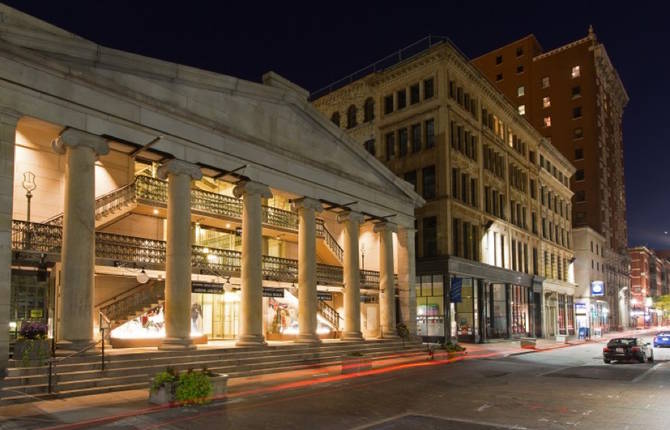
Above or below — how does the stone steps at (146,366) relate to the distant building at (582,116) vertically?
below

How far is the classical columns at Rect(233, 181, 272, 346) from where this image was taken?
27.6 m

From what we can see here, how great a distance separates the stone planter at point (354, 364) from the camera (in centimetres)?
2542

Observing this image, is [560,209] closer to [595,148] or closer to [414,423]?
[595,148]

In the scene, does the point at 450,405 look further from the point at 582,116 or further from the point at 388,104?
the point at 582,116

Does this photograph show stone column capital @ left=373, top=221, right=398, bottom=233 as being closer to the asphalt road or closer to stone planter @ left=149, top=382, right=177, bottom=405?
the asphalt road

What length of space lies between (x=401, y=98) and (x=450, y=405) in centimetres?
3800

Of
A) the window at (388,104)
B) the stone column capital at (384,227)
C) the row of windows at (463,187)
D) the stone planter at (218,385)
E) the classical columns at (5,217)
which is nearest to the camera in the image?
the stone planter at (218,385)

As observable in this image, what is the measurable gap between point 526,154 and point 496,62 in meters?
40.7

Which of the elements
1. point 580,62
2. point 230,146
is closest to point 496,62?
point 580,62

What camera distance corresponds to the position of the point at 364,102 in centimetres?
5519

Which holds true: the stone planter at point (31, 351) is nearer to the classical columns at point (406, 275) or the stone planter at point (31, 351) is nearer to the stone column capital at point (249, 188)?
the stone column capital at point (249, 188)

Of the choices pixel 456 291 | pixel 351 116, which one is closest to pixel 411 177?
pixel 351 116

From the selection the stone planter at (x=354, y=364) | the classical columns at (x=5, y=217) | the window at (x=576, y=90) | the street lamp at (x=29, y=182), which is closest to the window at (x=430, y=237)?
the stone planter at (x=354, y=364)

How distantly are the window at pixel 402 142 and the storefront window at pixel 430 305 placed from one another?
1073 centimetres
